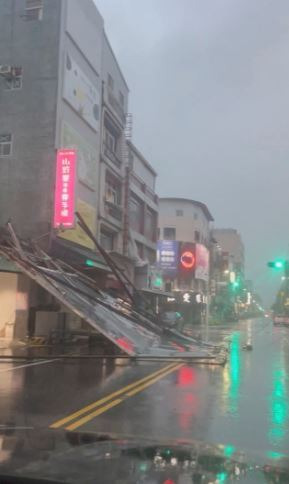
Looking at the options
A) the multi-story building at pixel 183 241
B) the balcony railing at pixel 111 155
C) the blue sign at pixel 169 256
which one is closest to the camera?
the balcony railing at pixel 111 155

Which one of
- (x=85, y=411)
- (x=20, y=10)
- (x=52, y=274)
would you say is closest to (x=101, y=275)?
(x=52, y=274)

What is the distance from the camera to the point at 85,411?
32.0 feet

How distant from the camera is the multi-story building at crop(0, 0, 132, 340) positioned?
2639 cm

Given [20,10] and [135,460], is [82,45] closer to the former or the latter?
[20,10]

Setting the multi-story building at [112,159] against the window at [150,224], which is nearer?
the multi-story building at [112,159]

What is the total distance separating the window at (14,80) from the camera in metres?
27.8

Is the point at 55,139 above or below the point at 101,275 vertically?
above

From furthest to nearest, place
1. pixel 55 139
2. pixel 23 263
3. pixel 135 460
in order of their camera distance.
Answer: pixel 55 139, pixel 23 263, pixel 135 460

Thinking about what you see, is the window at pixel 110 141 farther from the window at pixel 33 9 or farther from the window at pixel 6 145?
the window at pixel 33 9

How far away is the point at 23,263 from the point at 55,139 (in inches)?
340

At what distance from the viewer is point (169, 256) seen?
6856 cm

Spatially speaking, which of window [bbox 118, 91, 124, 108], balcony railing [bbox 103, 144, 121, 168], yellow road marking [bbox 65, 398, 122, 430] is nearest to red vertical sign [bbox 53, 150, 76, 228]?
balcony railing [bbox 103, 144, 121, 168]

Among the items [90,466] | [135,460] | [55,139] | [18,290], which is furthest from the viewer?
[55,139]

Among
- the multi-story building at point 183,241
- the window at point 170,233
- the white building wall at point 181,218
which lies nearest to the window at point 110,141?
the multi-story building at point 183,241
